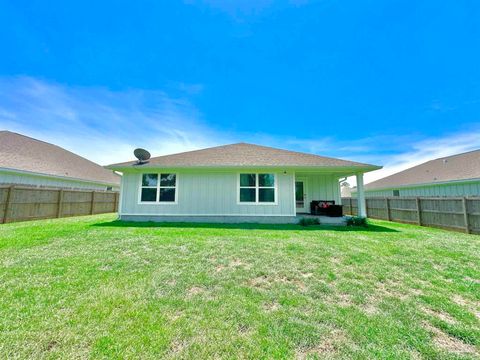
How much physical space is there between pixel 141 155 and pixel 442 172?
20012 mm

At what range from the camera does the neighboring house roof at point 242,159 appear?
10367 millimetres

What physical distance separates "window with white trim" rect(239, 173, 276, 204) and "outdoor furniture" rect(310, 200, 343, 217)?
349 centimetres

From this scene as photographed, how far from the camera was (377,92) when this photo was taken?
41.2 feet

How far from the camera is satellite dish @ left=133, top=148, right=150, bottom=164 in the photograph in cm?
1068

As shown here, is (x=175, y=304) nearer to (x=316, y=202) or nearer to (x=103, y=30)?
(x=103, y=30)

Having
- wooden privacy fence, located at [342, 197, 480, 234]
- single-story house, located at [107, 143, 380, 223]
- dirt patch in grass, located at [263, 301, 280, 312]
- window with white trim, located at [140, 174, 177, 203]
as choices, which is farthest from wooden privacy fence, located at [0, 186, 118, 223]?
wooden privacy fence, located at [342, 197, 480, 234]

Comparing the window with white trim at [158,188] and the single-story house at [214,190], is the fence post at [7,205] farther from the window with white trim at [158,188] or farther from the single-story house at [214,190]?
the window with white trim at [158,188]

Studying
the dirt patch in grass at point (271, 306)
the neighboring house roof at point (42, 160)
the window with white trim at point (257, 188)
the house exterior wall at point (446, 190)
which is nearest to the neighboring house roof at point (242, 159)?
the window with white trim at point (257, 188)

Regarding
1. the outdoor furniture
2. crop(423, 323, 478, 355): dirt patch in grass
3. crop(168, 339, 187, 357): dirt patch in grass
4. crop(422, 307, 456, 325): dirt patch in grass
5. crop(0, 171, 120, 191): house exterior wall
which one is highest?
crop(0, 171, 120, 191): house exterior wall

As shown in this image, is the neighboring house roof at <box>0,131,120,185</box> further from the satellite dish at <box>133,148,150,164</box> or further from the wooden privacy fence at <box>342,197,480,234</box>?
the wooden privacy fence at <box>342,197,480,234</box>

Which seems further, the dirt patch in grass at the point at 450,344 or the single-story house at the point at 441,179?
the single-story house at the point at 441,179

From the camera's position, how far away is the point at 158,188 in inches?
427

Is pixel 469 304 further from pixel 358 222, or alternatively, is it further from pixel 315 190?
pixel 315 190

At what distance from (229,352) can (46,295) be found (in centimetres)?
297
